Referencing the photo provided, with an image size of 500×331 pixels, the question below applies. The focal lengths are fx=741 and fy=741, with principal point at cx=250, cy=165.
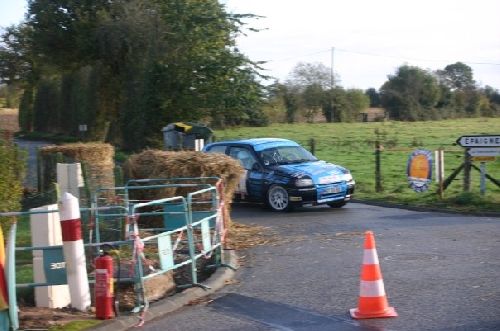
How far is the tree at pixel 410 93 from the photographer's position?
69.6m

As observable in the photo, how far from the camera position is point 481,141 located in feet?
56.9

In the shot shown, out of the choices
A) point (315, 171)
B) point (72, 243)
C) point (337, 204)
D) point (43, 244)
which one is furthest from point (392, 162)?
point (72, 243)

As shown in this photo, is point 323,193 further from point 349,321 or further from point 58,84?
point 58,84

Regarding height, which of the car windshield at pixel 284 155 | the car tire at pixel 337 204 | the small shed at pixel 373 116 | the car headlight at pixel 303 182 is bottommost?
the car tire at pixel 337 204

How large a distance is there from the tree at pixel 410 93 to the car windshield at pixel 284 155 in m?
51.8

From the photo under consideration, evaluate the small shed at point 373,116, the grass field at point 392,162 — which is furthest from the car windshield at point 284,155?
the small shed at point 373,116

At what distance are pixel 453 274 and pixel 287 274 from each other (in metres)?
2.16

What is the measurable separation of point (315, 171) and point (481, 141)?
399 cm

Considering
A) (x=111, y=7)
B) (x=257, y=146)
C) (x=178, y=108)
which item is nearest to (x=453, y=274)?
(x=257, y=146)

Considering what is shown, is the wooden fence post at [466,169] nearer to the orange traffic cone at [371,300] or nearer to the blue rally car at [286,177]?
the blue rally car at [286,177]

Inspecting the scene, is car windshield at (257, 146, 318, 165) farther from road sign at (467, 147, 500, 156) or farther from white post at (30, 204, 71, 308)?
white post at (30, 204, 71, 308)

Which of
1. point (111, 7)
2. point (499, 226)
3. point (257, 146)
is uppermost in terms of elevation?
point (111, 7)

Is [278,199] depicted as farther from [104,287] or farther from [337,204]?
[104,287]

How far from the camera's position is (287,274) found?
997 cm
